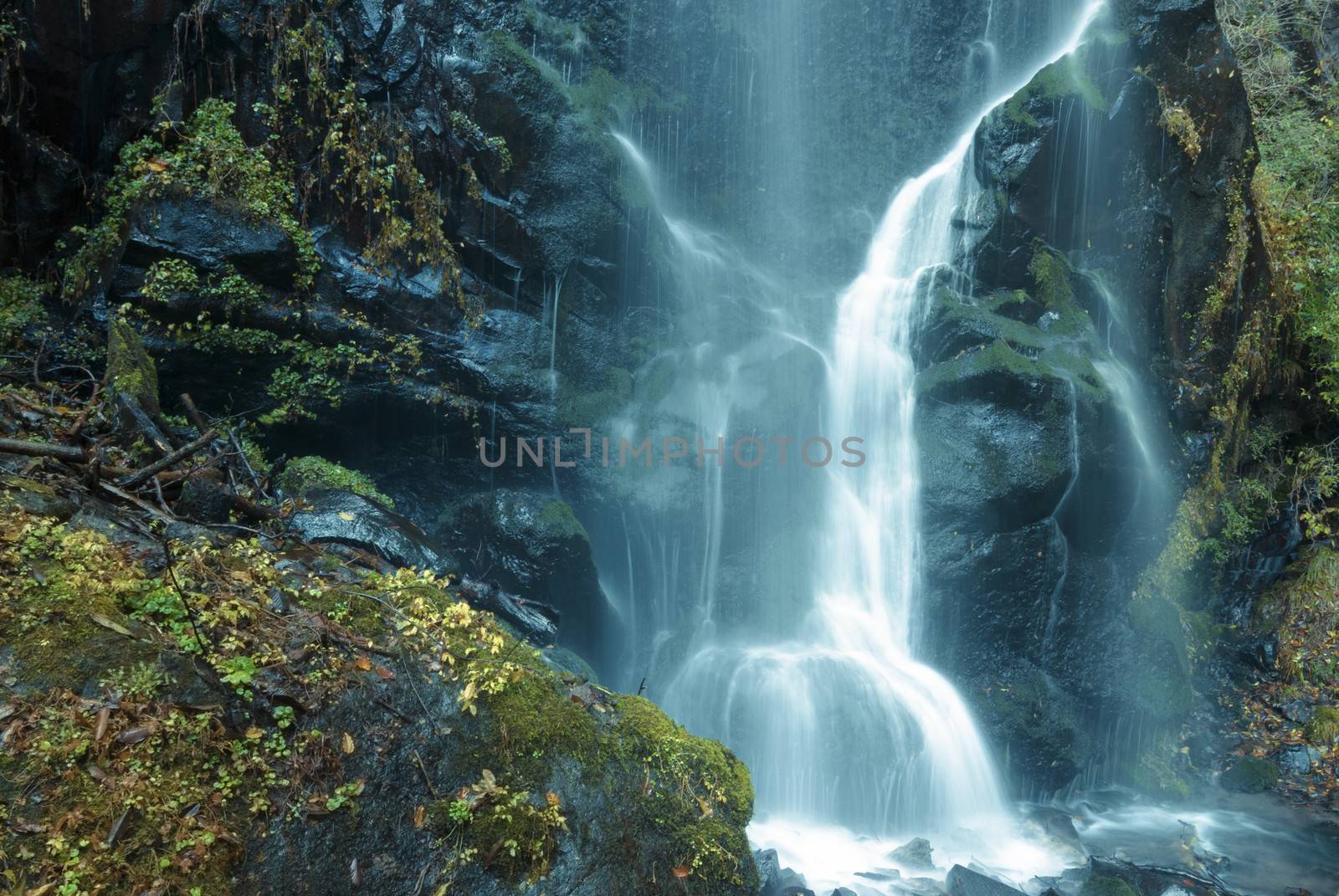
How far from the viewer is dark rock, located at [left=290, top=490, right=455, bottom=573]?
588 centimetres

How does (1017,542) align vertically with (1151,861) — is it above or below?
above

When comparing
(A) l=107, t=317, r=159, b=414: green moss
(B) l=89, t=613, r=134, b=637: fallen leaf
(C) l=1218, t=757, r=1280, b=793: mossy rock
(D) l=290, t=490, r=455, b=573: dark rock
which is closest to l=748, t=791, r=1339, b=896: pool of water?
(C) l=1218, t=757, r=1280, b=793: mossy rock

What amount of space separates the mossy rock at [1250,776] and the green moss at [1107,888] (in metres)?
3.86

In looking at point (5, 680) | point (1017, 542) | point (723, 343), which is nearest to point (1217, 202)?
point (1017, 542)

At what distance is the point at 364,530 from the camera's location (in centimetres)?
611

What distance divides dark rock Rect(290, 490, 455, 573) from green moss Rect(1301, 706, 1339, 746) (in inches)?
414

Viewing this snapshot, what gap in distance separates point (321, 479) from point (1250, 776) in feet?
37.0

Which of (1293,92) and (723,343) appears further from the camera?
(1293,92)

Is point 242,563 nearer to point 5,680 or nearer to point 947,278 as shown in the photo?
point 5,680

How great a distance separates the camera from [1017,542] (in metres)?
9.80

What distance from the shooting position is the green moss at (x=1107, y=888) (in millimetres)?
6422

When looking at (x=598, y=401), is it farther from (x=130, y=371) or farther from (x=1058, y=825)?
(x=1058, y=825)

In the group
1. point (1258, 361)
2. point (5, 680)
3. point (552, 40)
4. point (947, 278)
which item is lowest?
point (5, 680)

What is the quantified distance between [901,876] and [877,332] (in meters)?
7.40
